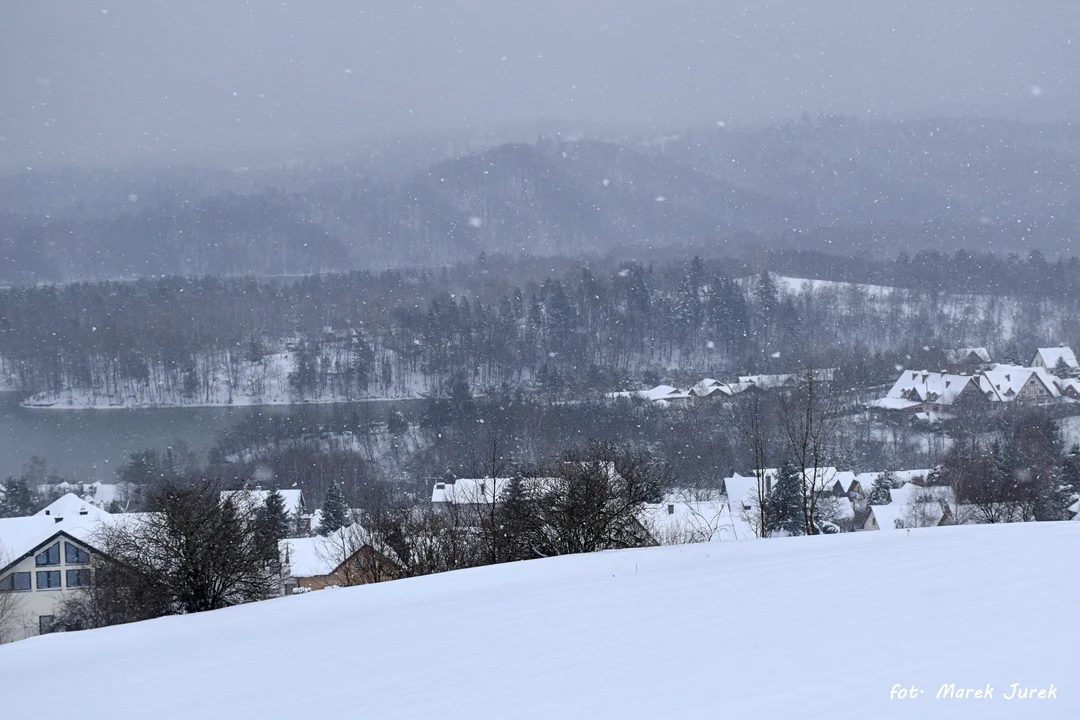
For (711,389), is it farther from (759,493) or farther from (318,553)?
(759,493)

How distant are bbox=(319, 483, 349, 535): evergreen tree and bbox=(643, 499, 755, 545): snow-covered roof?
362 inches

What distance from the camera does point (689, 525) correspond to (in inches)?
576

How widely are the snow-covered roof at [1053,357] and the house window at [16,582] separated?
167 ft

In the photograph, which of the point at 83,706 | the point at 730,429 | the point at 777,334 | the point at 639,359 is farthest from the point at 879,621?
the point at 777,334

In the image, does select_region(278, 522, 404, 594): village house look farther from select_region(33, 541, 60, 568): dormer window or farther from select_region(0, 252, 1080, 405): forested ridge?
select_region(0, 252, 1080, 405): forested ridge

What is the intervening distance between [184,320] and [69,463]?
39.0 meters

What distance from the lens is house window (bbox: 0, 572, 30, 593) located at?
18875 millimetres

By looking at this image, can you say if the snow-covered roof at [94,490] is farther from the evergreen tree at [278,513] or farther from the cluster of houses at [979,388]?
the cluster of houses at [979,388]

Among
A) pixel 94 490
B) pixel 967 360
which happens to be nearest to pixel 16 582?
pixel 94 490

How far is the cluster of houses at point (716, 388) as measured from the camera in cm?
4328

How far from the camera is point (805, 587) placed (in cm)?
469

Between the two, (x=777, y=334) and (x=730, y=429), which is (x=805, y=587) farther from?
(x=777, y=334)

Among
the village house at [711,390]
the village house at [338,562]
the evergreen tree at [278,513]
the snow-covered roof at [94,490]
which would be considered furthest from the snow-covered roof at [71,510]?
the village house at [711,390]

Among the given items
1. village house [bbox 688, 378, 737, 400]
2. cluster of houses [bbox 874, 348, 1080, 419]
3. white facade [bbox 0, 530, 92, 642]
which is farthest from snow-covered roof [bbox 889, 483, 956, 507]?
white facade [bbox 0, 530, 92, 642]
